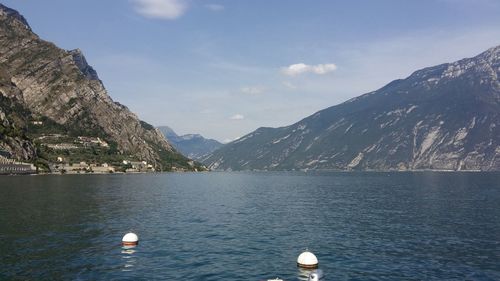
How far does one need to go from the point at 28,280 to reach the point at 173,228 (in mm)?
35549

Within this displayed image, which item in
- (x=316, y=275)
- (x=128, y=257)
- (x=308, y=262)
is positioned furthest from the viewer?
(x=128, y=257)

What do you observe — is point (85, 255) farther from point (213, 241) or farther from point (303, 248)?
point (303, 248)

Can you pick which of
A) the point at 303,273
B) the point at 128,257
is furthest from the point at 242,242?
the point at 303,273

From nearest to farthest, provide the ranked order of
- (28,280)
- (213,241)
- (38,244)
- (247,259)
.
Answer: (28,280)
(247,259)
(38,244)
(213,241)

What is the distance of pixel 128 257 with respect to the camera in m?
54.2

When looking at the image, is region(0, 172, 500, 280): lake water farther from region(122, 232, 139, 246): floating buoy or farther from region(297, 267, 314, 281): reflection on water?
region(122, 232, 139, 246): floating buoy

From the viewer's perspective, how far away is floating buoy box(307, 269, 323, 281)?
133 ft

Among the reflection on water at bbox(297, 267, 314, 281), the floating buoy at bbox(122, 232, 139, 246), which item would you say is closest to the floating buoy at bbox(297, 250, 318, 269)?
the reflection on water at bbox(297, 267, 314, 281)

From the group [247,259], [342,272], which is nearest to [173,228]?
[247,259]

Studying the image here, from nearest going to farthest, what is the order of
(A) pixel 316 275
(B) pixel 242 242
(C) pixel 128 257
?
(A) pixel 316 275 → (C) pixel 128 257 → (B) pixel 242 242

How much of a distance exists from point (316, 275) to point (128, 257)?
2615cm

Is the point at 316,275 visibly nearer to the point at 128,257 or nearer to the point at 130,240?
the point at 128,257

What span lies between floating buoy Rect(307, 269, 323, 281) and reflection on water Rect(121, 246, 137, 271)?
21.2 metres

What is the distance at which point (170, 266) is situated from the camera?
49.5 meters
